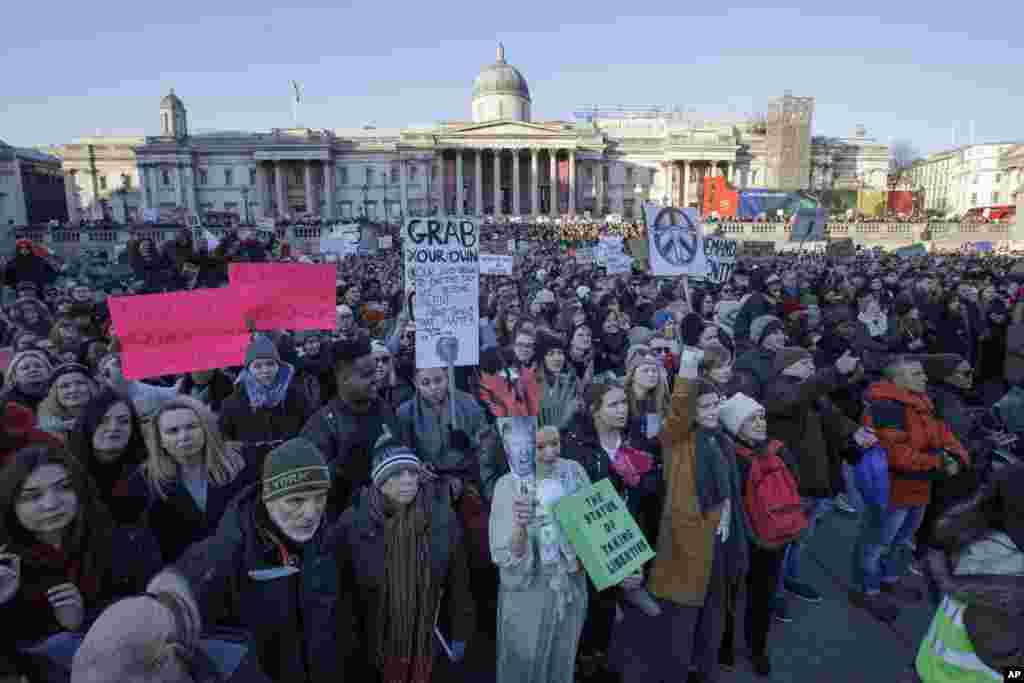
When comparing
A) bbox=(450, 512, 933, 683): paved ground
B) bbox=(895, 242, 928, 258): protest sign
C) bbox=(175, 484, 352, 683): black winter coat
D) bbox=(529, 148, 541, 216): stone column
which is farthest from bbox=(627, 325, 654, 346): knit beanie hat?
bbox=(529, 148, 541, 216): stone column

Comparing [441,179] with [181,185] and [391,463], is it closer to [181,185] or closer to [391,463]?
[181,185]

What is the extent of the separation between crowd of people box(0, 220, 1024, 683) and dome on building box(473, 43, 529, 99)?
223 ft

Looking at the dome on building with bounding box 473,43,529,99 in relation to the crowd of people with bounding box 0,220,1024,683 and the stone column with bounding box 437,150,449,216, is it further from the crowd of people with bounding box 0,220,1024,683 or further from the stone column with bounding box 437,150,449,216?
the crowd of people with bounding box 0,220,1024,683

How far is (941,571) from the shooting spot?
1.97 m

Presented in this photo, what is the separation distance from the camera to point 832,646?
352 centimetres

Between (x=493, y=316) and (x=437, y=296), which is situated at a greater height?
(x=437, y=296)

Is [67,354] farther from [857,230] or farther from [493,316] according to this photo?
[857,230]

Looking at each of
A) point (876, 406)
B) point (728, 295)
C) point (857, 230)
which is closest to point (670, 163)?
point (857, 230)

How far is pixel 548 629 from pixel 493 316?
6308 millimetres

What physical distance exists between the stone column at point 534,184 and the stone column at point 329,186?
777 inches

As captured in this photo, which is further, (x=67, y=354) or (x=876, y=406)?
(x=67, y=354)

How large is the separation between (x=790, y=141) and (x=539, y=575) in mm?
59692

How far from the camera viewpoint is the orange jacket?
368 centimetres

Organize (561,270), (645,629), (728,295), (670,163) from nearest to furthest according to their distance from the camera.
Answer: (645,629) → (728,295) → (561,270) → (670,163)
